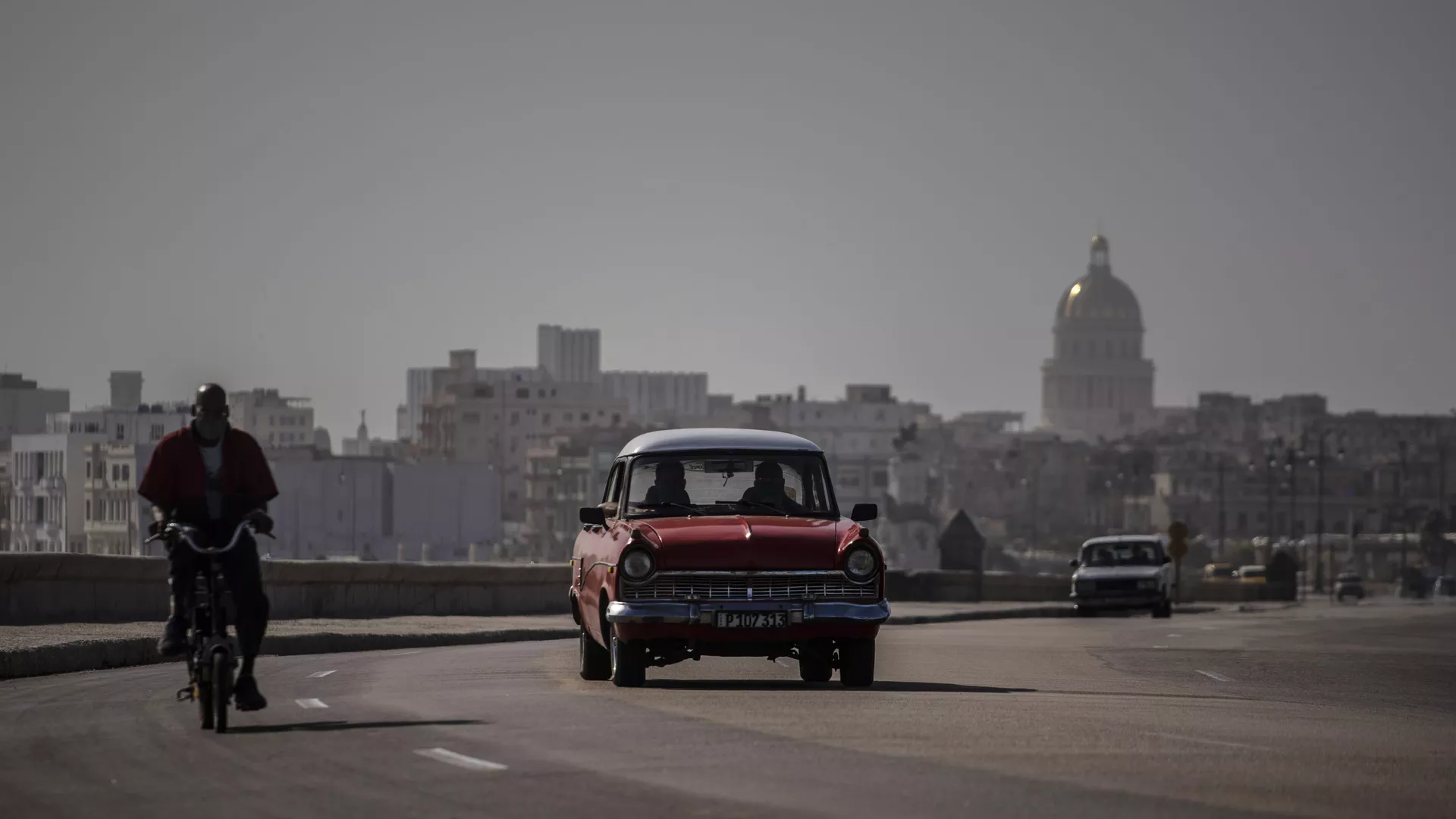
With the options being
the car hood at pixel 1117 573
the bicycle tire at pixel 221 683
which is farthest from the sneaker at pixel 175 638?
the car hood at pixel 1117 573

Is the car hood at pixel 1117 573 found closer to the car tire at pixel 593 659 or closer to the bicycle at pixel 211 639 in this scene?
the car tire at pixel 593 659

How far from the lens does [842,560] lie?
55.7 ft

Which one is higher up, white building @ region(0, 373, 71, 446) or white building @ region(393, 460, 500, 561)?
white building @ region(0, 373, 71, 446)

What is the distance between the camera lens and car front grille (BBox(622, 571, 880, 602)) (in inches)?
666

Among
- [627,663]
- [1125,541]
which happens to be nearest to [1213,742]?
[627,663]

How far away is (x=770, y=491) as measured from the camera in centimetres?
1827

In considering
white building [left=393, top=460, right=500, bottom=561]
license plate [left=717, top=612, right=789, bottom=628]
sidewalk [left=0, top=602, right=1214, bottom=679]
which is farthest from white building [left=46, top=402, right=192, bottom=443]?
license plate [left=717, top=612, right=789, bottom=628]

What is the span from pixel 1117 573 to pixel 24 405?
66775 mm

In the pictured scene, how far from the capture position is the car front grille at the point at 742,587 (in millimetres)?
16922

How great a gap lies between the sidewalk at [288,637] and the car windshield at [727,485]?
17.8ft

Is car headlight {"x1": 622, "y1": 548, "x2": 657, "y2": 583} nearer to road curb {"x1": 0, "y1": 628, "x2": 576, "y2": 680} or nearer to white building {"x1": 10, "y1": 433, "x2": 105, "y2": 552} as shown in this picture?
road curb {"x1": 0, "y1": 628, "x2": 576, "y2": 680}

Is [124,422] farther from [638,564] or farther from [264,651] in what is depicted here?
[638,564]

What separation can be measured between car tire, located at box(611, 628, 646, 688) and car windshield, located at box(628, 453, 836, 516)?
1.06 m

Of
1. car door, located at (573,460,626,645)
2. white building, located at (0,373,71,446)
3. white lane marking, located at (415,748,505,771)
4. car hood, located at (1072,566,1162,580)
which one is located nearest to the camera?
white lane marking, located at (415,748,505,771)
